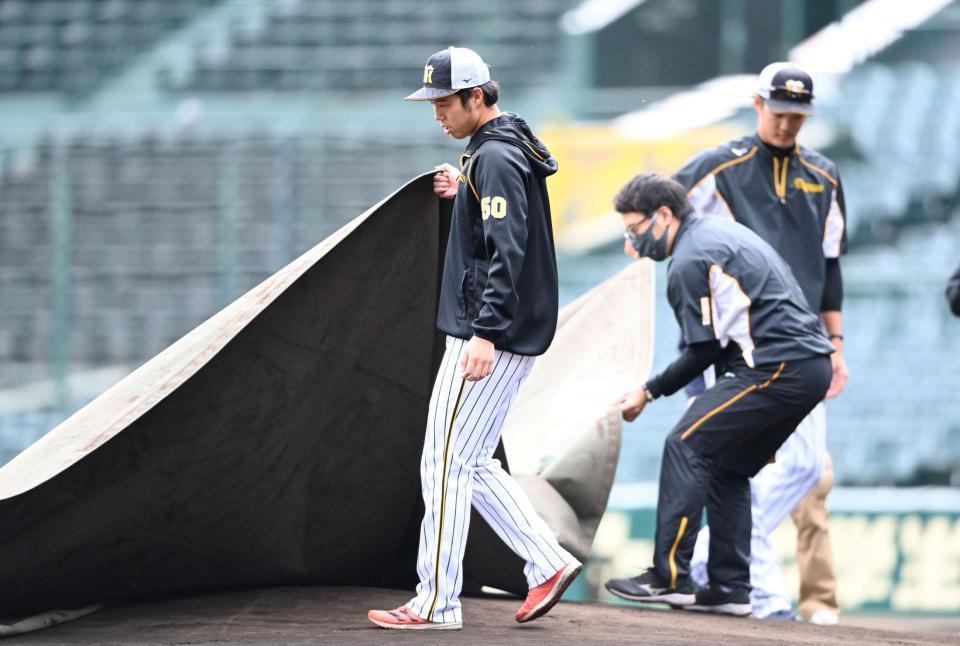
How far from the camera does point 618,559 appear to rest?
7.32 meters

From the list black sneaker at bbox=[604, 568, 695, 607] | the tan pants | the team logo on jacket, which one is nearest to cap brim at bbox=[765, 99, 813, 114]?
the team logo on jacket

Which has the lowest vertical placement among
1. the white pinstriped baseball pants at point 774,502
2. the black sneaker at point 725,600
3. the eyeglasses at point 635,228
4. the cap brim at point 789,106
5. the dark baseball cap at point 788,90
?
the black sneaker at point 725,600

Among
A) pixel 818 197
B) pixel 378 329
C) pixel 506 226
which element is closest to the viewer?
pixel 506 226

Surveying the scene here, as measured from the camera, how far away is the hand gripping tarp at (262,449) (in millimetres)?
3812

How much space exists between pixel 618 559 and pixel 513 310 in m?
3.90

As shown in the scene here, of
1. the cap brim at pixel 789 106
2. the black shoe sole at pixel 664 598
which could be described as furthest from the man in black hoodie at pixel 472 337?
the cap brim at pixel 789 106

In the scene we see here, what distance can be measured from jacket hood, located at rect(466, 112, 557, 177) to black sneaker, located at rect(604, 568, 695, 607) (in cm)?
162

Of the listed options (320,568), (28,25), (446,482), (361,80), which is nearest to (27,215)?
(28,25)

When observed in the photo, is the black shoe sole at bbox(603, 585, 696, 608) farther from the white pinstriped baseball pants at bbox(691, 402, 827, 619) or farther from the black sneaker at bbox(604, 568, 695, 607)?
the white pinstriped baseball pants at bbox(691, 402, 827, 619)

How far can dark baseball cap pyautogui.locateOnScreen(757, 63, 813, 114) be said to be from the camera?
5109 millimetres

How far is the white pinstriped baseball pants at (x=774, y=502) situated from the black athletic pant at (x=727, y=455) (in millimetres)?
213

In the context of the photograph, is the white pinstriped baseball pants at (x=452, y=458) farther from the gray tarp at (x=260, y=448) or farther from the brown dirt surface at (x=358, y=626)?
the gray tarp at (x=260, y=448)

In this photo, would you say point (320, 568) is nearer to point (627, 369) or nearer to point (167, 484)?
point (167, 484)

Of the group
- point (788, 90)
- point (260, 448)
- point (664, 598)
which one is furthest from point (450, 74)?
point (664, 598)
